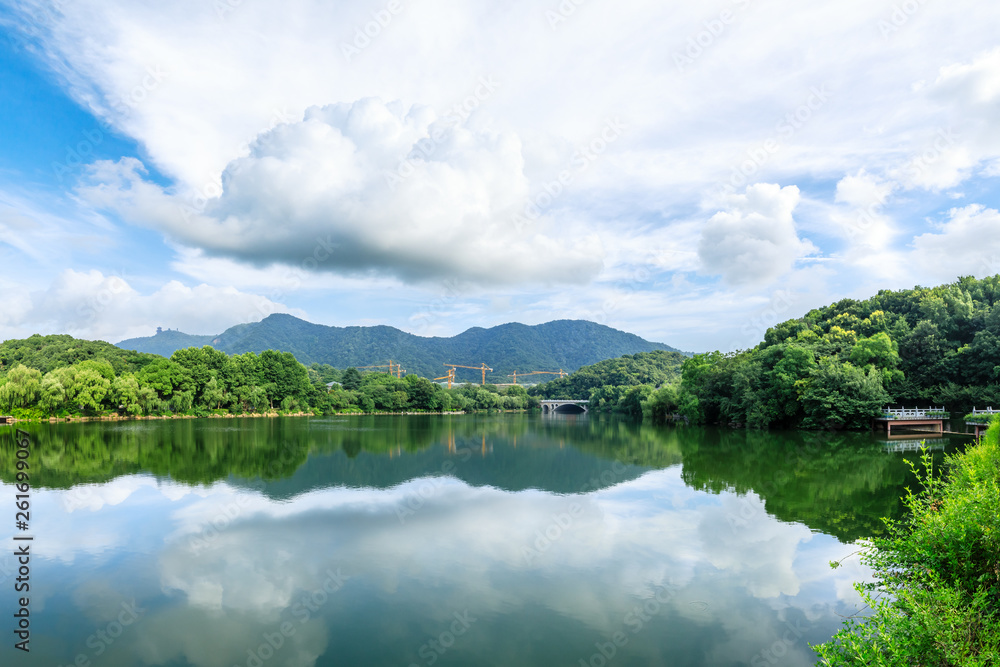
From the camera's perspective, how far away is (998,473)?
8602 mm

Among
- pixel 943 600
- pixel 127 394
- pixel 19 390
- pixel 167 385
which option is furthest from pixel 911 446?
pixel 19 390

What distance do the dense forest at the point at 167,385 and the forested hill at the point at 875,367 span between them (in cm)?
4855

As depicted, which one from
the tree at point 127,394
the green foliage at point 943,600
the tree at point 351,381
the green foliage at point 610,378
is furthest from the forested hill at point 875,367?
the tree at point 351,381

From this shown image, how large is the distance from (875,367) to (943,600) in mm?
46877

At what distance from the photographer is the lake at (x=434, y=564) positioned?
7145 millimetres

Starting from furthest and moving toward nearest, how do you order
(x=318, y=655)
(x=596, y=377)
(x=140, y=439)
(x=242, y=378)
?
1. (x=596, y=377)
2. (x=242, y=378)
3. (x=140, y=439)
4. (x=318, y=655)

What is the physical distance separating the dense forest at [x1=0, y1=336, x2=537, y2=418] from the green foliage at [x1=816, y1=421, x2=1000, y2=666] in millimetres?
56051

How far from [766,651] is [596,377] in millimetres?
119231

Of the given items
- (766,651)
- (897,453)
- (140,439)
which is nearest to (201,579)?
(766,651)

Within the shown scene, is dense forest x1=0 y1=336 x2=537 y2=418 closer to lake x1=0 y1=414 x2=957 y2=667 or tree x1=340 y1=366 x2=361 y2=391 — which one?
tree x1=340 y1=366 x2=361 y2=391

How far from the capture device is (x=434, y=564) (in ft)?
33.9

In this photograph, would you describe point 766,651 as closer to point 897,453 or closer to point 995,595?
point 995,595

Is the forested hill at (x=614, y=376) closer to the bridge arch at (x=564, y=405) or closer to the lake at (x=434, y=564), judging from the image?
the bridge arch at (x=564, y=405)

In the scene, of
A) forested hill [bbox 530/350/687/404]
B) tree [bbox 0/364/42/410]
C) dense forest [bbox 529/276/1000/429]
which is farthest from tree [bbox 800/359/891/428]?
forested hill [bbox 530/350/687/404]
